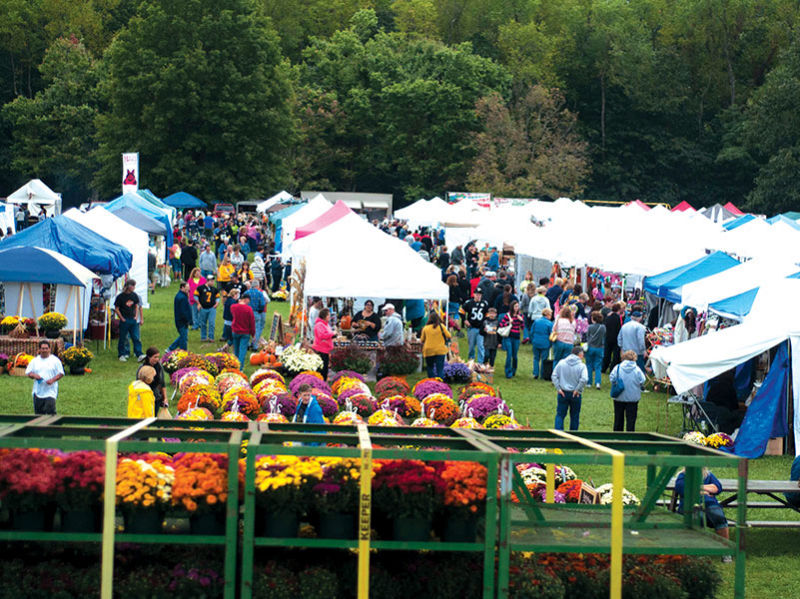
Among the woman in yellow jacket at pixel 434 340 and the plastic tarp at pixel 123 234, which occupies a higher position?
the plastic tarp at pixel 123 234

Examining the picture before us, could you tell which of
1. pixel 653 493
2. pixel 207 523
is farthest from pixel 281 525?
pixel 653 493

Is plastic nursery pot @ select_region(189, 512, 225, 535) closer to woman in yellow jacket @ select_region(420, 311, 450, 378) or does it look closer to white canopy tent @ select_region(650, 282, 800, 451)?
white canopy tent @ select_region(650, 282, 800, 451)

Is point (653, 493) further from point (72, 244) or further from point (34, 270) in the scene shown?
point (72, 244)

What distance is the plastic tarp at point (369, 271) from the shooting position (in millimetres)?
17766

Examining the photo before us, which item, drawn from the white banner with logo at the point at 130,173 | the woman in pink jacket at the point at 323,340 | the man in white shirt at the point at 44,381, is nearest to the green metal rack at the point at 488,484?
the man in white shirt at the point at 44,381

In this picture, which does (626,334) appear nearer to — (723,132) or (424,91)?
(424,91)

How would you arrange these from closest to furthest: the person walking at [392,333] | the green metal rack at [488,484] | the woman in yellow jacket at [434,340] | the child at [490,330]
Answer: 1. the green metal rack at [488,484]
2. the woman in yellow jacket at [434,340]
3. the person walking at [392,333]
4. the child at [490,330]

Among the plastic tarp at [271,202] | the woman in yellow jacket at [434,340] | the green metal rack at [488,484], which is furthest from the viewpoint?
the plastic tarp at [271,202]

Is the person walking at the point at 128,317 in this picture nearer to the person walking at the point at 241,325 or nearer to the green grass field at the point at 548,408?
the green grass field at the point at 548,408

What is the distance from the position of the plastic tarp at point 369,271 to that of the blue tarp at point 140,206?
43.9 ft

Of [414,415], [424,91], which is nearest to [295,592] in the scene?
[414,415]

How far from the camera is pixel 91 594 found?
6246 millimetres

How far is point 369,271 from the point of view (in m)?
18.0

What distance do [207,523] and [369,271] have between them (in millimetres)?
11703
